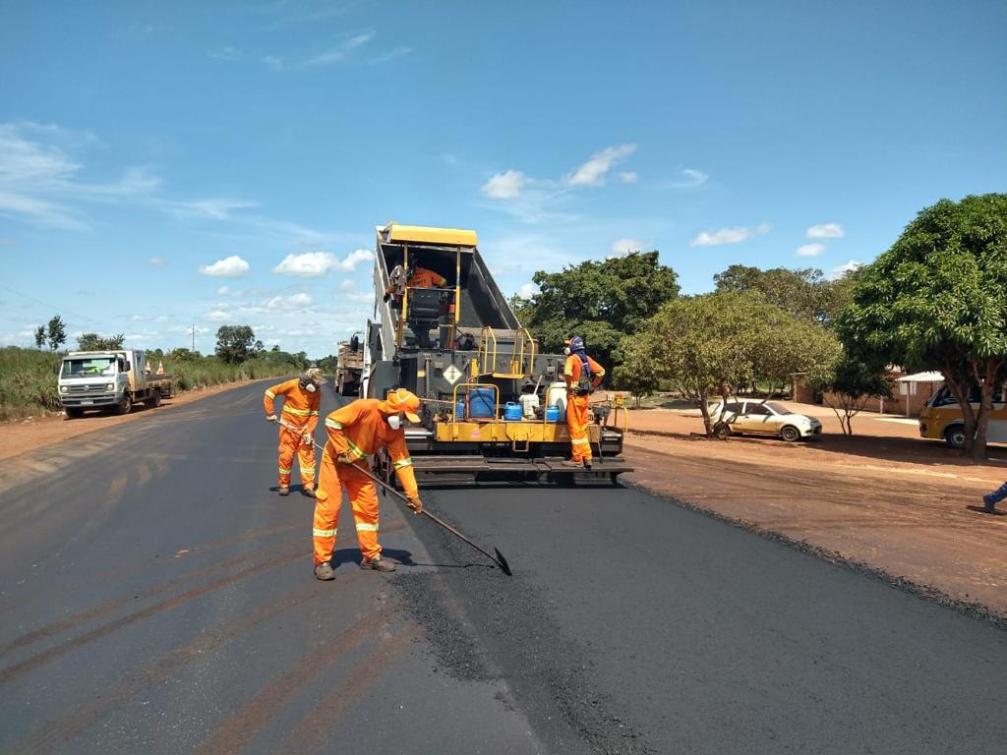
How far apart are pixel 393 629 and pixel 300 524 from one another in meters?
2.95

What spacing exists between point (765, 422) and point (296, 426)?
1484cm

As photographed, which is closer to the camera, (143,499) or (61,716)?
→ (61,716)

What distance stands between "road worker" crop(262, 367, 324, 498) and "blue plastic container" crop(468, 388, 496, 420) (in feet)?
6.08

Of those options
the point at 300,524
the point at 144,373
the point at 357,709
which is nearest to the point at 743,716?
the point at 357,709

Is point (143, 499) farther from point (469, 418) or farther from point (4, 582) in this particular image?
point (469, 418)

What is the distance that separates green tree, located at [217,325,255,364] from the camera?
72062mm

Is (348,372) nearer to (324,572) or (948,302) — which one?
(948,302)

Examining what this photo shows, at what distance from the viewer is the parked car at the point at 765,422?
19625 millimetres

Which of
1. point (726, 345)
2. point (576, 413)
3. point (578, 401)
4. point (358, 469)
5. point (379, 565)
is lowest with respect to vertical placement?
point (379, 565)

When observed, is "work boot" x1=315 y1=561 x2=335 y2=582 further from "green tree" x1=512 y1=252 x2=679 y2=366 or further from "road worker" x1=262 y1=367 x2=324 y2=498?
"green tree" x1=512 y1=252 x2=679 y2=366

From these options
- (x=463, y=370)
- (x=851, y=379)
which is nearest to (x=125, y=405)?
(x=463, y=370)

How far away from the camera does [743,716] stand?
335 centimetres

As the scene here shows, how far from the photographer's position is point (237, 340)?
7569 centimetres

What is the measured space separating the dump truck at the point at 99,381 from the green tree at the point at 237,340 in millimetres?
48668
